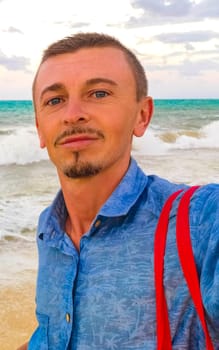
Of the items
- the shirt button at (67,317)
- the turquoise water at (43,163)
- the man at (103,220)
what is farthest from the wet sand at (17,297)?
the shirt button at (67,317)

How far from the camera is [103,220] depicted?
170 centimetres

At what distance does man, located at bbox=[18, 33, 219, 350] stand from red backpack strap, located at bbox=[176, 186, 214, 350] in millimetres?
17

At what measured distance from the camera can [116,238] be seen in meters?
1.66

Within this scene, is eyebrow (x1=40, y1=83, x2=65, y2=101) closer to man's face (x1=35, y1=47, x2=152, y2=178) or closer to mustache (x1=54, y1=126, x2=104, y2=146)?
man's face (x1=35, y1=47, x2=152, y2=178)

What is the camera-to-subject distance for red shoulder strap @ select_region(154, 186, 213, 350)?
1.43 meters

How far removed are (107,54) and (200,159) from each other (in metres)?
13.8

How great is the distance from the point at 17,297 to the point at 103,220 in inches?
140

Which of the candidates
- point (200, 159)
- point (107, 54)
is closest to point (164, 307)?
point (107, 54)

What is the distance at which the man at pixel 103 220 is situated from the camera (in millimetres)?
1529

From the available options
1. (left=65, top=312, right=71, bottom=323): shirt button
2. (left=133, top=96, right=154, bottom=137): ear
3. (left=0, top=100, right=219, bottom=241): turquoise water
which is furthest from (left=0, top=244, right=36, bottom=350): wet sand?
(left=133, top=96, right=154, bottom=137): ear

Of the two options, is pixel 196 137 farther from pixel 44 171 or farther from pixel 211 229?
pixel 211 229

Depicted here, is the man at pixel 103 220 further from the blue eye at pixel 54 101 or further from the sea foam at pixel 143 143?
the sea foam at pixel 143 143

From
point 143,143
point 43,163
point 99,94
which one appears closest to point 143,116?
point 99,94

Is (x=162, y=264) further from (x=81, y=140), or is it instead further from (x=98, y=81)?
(x=98, y=81)
